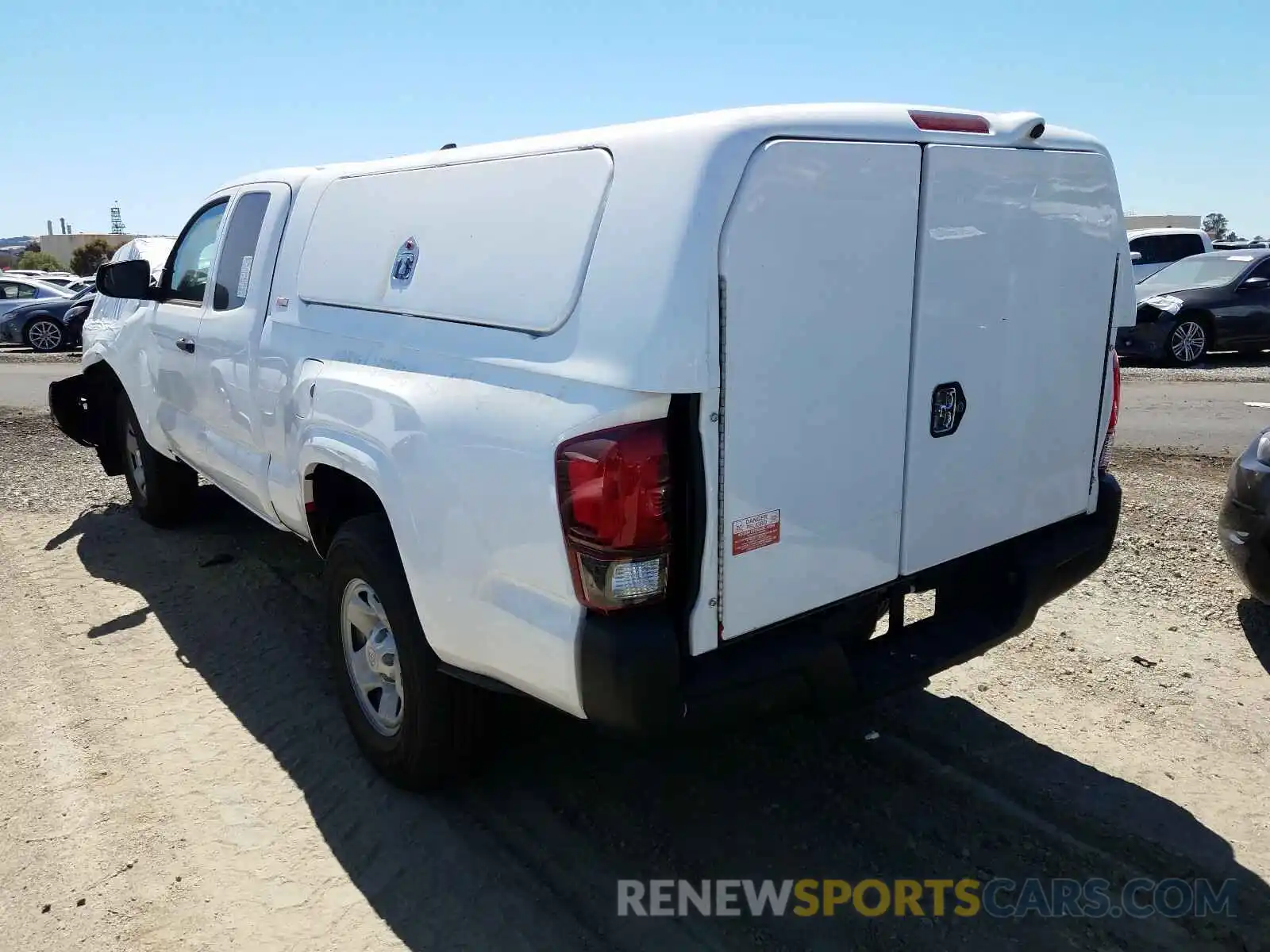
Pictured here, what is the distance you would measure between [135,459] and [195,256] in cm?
196

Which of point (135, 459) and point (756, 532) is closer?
point (756, 532)

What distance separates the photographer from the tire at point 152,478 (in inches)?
247

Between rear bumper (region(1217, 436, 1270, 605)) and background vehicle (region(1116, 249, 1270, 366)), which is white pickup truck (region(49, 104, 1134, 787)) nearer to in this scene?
rear bumper (region(1217, 436, 1270, 605))

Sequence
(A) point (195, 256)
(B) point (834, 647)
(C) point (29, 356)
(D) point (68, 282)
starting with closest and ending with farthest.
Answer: (B) point (834, 647) < (A) point (195, 256) < (C) point (29, 356) < (D) point (68, 282)

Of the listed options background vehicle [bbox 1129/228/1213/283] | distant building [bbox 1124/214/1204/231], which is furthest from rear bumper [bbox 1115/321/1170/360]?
distant building [bbox 1124/214/1204/231]

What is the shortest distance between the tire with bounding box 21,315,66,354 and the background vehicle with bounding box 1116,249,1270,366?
1852cm

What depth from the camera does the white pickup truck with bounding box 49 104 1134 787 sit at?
98.2 inches

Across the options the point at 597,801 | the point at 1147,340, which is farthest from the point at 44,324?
the point at 597,801

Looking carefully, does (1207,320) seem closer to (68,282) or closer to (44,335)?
(44,335)

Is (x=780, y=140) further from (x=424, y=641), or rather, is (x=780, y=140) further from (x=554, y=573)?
(x=424, y=641)

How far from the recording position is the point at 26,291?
19812 mm

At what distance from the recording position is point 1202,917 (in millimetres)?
2861

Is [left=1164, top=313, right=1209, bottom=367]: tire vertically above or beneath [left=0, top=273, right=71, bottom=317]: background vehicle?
beneath

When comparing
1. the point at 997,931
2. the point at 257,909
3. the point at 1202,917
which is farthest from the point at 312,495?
the point at 1202,917
